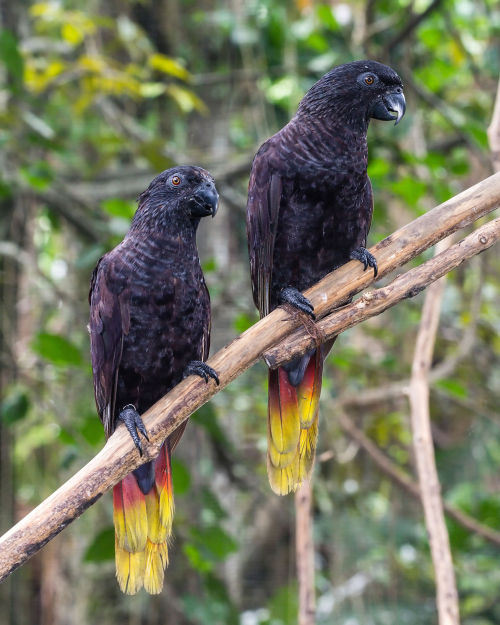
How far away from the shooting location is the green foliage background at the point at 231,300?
3.32m

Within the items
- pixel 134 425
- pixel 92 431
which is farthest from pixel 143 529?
pixel 92 431

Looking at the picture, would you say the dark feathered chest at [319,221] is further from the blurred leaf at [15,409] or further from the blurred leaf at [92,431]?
the blurred leaf at [15,409]

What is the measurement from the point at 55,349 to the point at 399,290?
1.42m

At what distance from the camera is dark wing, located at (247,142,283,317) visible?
218 cm

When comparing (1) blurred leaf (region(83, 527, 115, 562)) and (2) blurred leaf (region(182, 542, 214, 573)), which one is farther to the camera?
(2) blurred leaf (region(182, 542, 214, 573))

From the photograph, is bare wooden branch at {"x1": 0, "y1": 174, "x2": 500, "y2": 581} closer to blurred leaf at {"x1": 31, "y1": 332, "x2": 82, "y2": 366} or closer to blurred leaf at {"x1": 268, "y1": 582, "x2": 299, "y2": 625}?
blurred leaf at {"x1": 31, "y1": 332, "x2": 82, "y2": 366}

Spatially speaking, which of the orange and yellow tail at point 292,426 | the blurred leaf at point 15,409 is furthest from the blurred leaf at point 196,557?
the orange and yellow tail at point 292,426

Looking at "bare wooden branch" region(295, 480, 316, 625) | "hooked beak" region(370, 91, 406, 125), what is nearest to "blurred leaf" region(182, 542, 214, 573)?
"bare wooden branch" region(295, 480, 316, 625)

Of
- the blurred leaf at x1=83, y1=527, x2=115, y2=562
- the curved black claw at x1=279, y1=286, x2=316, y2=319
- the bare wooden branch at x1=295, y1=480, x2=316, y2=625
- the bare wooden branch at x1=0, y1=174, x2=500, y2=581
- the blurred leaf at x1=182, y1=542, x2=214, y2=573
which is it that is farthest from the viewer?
the blurred leaf at x1=182, y1=542, x2=214, y2=573

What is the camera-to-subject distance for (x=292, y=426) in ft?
7.02

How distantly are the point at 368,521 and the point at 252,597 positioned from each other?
0.96 metres

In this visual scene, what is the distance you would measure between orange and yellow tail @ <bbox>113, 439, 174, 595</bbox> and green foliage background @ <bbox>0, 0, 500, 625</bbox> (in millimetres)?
626

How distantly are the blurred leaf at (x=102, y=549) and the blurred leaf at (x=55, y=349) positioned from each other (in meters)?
0.63

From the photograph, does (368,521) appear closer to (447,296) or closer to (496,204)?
(447,296)
